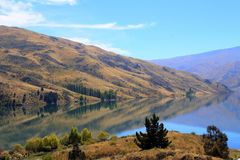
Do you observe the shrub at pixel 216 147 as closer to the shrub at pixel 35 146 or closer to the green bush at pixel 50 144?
the green bush at pixel 50 144

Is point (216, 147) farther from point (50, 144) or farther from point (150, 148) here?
point (50, 144)

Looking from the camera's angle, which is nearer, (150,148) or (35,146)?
(150,148)

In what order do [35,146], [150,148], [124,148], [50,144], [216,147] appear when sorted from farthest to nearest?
[35,146]
[50,144]
[124,148]
[216,147]
[150,148]

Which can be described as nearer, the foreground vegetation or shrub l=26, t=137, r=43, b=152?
the foreground vegetation

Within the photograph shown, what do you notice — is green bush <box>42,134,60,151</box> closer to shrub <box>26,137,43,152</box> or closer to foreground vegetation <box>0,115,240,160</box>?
foreground vegetation <box>0,115,240,160</box>

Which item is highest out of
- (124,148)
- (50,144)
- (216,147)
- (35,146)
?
(216,147)

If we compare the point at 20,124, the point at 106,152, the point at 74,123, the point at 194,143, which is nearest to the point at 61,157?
the point at 106,152

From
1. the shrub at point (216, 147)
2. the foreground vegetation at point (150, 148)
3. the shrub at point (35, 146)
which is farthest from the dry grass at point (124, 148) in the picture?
the shrub at point (35, 146)

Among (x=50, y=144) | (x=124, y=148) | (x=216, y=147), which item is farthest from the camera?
(x=50, y=144)

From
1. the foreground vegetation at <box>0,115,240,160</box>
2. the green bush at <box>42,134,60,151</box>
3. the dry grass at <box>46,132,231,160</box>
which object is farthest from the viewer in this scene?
the green bush at <box>42,134,60,151</box>

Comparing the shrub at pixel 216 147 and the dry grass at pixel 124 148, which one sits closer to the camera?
the shrub at pixel 216 147

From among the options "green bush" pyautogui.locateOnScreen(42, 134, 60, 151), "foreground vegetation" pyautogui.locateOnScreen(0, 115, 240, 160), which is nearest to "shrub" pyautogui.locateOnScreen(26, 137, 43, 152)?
"foreground vegetation" pyautogui.locateOnScreen(0, 115, 240, 160)

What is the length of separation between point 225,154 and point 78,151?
2160 cm

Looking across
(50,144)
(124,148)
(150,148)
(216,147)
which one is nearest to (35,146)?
(50,144)
